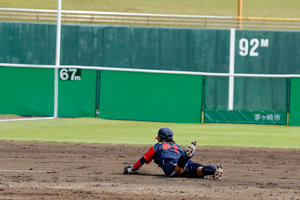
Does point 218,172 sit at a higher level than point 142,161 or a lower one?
lower

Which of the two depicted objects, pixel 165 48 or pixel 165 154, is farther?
pixel 165 48

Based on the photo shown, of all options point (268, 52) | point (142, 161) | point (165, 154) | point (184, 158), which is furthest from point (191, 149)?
point (268, 52)

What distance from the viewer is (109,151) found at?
1677 centimetres

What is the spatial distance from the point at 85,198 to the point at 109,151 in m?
6.82

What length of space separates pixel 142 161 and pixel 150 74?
14.5 metres

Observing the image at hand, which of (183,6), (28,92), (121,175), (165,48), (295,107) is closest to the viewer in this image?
(121,175)

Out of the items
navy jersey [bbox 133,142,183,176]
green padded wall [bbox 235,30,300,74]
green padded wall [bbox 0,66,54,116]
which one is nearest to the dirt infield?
navy jersey [bbox 133,142,183,176]

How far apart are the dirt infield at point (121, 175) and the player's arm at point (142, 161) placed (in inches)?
7.3

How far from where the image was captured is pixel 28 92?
27.2 meters

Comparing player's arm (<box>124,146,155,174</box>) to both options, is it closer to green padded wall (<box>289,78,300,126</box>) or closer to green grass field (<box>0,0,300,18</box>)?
green padded wall (<box>289,78,300,126</box>)

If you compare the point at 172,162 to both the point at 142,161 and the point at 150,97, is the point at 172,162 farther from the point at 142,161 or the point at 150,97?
the point at 150,97

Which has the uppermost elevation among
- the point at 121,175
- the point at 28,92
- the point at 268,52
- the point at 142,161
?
the point at 268,52

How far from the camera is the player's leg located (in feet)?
35.8

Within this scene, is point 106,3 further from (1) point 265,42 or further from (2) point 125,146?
(2) point 125,146
